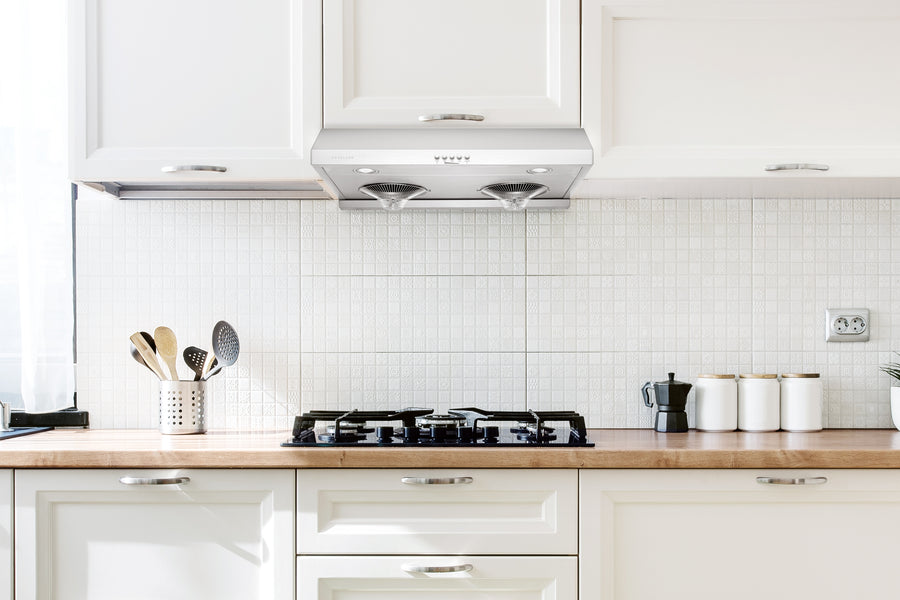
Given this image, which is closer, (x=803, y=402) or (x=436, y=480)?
(x=436, y=480)

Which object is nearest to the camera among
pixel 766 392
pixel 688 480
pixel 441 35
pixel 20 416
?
pixel 688 480

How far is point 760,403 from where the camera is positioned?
82.4 inches

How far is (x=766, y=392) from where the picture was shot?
209 centimetres

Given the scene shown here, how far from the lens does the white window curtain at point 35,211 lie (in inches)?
89.2

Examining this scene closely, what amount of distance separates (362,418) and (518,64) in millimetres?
925

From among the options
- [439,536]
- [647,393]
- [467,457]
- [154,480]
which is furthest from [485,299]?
[154,480]

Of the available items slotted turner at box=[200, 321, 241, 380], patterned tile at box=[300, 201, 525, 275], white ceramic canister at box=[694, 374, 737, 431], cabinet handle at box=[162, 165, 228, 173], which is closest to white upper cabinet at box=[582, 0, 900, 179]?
patterned tile at box=[300, 201, 525, 275]

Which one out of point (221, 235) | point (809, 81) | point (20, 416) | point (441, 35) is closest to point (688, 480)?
point (809, 81)

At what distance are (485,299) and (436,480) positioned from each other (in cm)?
67

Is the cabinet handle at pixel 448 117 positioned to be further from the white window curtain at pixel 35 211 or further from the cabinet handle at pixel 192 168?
the white window curtain at pixel 35 211

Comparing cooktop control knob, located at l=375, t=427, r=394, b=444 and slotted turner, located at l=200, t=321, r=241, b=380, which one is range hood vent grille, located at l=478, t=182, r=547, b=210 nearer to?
cooktop control knob, located at l=375, t=427, r=394, b=444

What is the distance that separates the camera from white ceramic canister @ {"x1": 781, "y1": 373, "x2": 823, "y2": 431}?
210 centimetres

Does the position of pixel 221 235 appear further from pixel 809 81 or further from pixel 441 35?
pixel 809 81

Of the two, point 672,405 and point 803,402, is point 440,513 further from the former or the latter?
point 803,402
